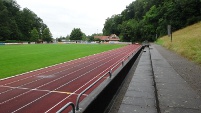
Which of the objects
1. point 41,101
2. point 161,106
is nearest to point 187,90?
point 161,106

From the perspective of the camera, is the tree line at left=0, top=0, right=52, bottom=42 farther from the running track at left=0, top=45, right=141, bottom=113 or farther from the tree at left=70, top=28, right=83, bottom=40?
the running track at left=0, top=45, right=141, bottom=113

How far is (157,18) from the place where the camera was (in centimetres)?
7325

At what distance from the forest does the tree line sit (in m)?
41.5

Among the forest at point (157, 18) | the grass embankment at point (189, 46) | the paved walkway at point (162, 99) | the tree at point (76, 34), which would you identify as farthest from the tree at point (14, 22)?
the paved walkway at point (162, 99)

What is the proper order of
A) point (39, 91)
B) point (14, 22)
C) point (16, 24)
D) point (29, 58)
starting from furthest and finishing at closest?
point (16, 24)
point (14, 22)
point (29, 58)
point (39, 91)

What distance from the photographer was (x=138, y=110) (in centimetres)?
544

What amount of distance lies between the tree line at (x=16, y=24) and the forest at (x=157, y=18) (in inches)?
1632

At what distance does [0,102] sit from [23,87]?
226cm

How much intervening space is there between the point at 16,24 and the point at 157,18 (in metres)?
59.1

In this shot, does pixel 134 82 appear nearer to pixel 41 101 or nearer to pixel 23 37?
pixel 41 101

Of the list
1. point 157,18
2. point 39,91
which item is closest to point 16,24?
point 157,18

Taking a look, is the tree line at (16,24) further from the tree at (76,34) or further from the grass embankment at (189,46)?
the grass embankment at (189,46)

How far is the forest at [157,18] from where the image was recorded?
55.6m

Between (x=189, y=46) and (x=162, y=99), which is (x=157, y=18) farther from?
(x=162, y=99)
